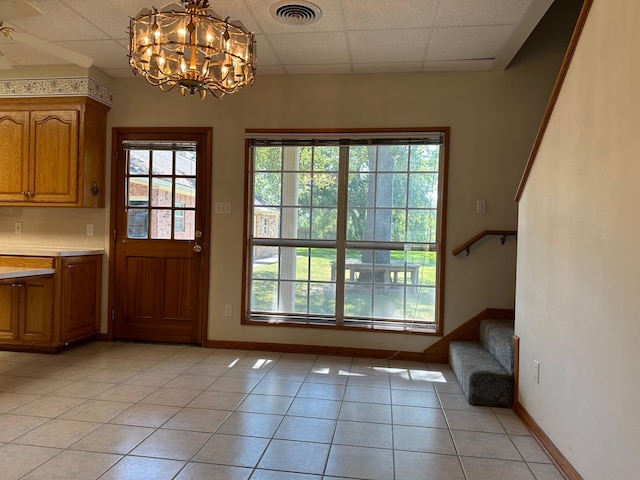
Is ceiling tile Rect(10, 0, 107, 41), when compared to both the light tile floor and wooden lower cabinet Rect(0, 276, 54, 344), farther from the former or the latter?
the light tile floor

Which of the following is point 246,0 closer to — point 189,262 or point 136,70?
point 136,70

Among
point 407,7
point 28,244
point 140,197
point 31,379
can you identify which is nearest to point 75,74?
point 140,197

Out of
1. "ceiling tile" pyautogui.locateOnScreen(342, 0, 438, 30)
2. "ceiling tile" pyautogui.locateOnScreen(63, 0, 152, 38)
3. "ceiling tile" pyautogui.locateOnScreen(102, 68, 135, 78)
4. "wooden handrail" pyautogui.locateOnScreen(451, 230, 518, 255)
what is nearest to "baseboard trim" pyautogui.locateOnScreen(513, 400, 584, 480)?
"wooden handrail" pyautogui.locateOnScreen(451, 230, 518, 255)

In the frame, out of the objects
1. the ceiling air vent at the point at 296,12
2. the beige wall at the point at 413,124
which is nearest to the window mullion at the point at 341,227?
the beige wall at the point at 413,124

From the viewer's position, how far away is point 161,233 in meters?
3.91

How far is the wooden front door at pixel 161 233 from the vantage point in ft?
12.7

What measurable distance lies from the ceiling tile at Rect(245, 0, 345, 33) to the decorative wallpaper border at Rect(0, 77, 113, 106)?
183cm

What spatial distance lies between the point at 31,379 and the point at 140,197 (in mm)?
1794

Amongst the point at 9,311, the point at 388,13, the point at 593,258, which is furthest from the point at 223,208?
the point at 593,258

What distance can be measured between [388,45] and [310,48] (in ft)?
2.01

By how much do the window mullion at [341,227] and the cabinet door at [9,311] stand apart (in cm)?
282

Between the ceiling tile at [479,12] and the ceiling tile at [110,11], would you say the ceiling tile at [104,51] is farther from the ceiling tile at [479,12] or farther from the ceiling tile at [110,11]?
the ceiling tile at [479,12]

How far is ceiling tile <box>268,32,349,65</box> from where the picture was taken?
3027mm

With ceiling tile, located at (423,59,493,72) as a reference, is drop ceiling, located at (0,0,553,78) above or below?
above
